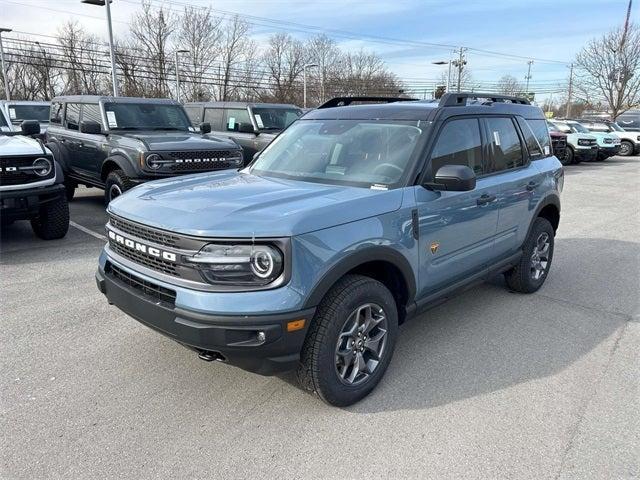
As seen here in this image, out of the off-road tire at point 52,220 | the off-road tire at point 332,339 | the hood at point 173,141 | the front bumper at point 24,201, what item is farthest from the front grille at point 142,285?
the hood at point 173,141

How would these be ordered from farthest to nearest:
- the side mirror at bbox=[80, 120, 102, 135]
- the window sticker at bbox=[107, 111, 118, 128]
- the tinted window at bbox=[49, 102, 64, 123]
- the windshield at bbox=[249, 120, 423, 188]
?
the tinted window at bbox=[49, 102, 64, 123], the window sticker at bbox=[107, 111, 118, 128], the side mirror at bbox=[80, 120, 102, 135], the windshield at bbox=[249, 120, 423, 188]

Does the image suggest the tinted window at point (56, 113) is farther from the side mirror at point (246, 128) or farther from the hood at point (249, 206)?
the hood at point (249, 206)

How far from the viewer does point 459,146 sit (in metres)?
3.77

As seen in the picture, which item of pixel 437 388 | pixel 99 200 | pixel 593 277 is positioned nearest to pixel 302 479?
pixel 437 388

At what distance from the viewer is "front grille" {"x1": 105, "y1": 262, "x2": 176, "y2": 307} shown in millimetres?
2719

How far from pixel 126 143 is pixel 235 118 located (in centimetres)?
427

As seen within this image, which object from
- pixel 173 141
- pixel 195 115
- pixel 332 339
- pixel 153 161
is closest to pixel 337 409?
pixel 332 339

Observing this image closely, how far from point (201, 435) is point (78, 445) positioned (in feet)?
2.07

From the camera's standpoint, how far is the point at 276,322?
98.0 inches

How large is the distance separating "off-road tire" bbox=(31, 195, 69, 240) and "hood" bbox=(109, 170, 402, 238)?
3693 millimetres

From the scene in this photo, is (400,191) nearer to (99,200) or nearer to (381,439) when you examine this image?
(381,439)

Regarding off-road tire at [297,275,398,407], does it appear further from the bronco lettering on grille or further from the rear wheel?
the rear wheel

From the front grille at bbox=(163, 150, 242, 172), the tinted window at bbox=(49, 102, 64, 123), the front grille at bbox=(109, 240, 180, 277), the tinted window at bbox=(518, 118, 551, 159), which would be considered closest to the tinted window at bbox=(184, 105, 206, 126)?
the tinted window at bbox=(49, 102, 64, 123)

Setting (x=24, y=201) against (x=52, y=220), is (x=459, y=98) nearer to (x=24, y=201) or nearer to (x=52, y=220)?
(x=24, y=201)
